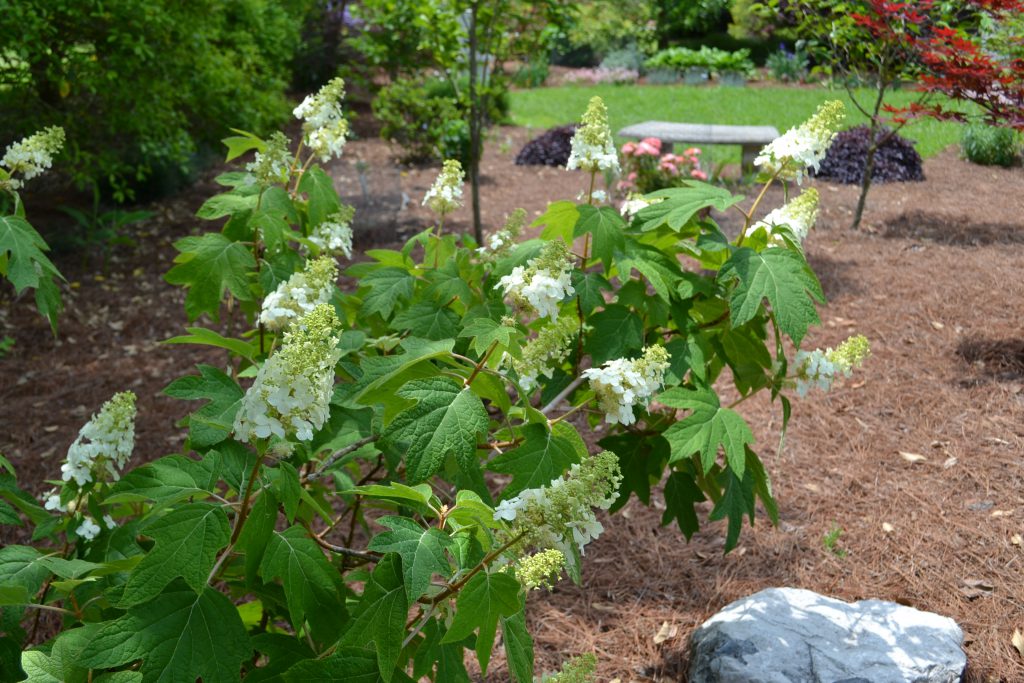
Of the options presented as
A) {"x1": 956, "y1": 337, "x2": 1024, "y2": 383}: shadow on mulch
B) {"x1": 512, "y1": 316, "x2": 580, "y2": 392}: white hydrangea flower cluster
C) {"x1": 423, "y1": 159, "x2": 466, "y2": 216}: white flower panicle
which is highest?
{"x1": 423, "y1": 159, "x2": 466, "y2": 216}: white flower panicle

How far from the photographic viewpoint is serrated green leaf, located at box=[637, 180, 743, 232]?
2.07m

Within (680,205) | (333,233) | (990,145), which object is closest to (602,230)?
(680,205)

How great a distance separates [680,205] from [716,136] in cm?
726

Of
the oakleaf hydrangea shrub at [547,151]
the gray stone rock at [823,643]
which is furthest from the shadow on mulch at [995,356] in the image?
the oakleaf hydrangea shrub at [547,151]

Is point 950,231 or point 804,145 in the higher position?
point 804,145

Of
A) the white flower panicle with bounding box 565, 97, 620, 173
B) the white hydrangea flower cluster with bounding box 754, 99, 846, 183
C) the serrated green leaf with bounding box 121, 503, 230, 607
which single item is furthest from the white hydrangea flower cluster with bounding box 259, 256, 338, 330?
the white hydrangea flower cluster with bounding box 754, 99, 846, 183

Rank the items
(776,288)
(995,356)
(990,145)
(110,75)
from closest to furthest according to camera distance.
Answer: (776,288) → (995,356) → (110,75) → (990,145)

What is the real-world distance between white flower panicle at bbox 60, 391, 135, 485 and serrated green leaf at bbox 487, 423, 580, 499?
2.57ft

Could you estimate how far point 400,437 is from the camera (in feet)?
4.85

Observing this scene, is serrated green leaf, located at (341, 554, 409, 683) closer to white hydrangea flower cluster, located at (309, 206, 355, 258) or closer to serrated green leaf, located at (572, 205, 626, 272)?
serrated green leaf, located at (572, 205, 626, 272)

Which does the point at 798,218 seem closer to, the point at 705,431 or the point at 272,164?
the point at 705,431

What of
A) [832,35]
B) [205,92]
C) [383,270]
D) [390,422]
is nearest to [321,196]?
[383,270]

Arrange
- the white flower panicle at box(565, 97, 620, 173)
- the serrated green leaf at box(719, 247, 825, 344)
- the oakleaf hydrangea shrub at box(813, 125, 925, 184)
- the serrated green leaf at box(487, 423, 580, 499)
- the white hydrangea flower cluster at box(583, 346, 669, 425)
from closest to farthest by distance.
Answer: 1. the serrated green leaf at box(487, 423, 580, 499)
2. the white hydrangea flower cluster at box(583, 346, 669, 425)
3. the serrated green leaf at box(719, 247, 825, 344)
4. the white flower panicle at box(565, 97, 620, 173)
5. the oakleaf hydrangea shrub at box(813, 125, 925, 184)

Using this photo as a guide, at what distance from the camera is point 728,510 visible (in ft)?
7.86
